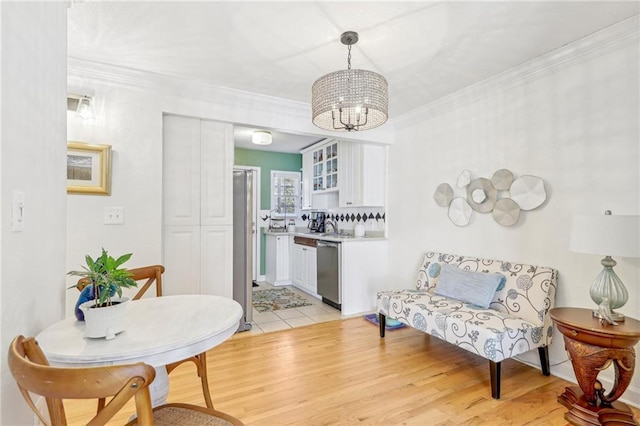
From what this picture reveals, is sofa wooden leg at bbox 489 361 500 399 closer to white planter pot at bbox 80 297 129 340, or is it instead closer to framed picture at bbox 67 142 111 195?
white planter pot at bbox 80 297 129 340

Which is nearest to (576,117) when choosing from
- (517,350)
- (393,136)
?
(517,350)

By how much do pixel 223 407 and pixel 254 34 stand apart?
2.40 metres

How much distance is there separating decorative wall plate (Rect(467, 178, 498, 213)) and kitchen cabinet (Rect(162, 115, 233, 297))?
7.60 ft

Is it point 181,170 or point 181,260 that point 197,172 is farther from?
point 181,260

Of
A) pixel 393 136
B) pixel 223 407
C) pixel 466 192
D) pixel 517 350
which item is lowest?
pixel 223 407

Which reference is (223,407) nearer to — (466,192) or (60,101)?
(60,101)

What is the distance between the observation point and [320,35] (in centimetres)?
218

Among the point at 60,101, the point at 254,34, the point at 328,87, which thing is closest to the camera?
the point at 60,101

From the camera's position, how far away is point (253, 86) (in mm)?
3010

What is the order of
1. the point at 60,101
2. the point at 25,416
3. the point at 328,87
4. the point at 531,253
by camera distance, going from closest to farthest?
the point at 25,416 < the point at 60,101 < the point at 328,87 < the point at 531,253

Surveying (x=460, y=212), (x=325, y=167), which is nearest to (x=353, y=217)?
(x=325, y=167)

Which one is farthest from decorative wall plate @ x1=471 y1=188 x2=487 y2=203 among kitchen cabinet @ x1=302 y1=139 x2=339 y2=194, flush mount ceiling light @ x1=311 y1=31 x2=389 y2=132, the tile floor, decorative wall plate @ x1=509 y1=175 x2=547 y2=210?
kitchen cabinet @ x1=302 y1=139 x2=339 y2=194

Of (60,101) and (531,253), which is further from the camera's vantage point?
(531,253)

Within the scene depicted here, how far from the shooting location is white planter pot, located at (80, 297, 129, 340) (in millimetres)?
1140
